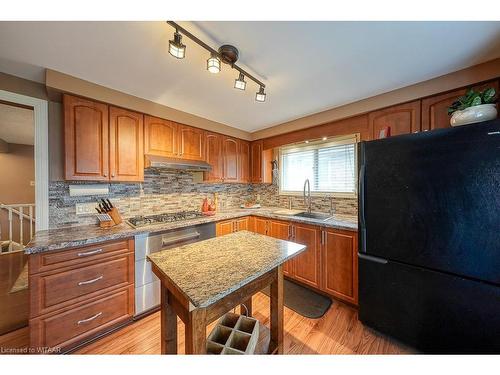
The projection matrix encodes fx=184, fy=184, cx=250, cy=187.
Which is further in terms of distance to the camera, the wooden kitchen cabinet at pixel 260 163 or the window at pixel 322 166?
the wooden kitchen cabinet at pixel 260 163

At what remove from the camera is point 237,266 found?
0.98m

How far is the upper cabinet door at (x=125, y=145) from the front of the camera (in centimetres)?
187

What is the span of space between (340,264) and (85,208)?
2.73 m

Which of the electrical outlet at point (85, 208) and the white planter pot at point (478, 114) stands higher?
the white planter pot at point (478, 114)

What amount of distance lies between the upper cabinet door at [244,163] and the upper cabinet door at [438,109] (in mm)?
2314

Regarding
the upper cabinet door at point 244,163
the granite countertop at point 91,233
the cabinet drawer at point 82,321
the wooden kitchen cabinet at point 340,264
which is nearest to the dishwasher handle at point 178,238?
the granite countertop at point 91,233

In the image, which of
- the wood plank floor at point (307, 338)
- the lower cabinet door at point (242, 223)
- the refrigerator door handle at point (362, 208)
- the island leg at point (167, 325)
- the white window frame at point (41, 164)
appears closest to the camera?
the island leg at point (167, 325)

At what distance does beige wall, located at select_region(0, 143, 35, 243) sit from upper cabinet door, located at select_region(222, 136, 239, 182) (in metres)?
4.99

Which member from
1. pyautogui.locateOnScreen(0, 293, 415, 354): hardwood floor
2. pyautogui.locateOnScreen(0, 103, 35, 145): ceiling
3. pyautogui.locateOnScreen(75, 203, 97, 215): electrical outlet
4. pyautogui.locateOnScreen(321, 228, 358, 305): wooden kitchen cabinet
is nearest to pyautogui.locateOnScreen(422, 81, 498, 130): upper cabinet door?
pyautogui.locateOnScreen(321, 228, 358, 305): wooden kitchen cabinet

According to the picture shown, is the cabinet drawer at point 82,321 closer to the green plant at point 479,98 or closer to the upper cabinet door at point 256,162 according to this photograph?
the upper cabinet door at point 256,162

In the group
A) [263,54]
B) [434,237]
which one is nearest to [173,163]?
[263,54]

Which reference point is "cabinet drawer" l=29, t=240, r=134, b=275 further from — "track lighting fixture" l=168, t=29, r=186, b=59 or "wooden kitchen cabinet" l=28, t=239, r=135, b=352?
"track lighting fixture" l=168, t=29, r=186, b=59

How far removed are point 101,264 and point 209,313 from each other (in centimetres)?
124

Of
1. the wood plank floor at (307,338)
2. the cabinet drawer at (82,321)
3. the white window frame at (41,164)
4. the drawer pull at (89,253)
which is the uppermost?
the white window frame at (41,164)
